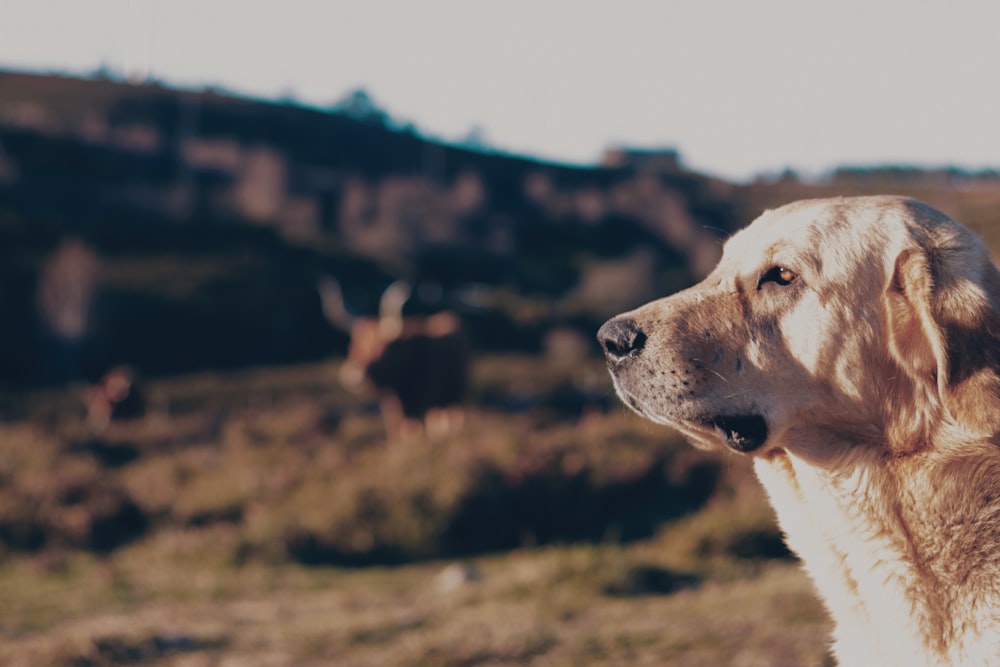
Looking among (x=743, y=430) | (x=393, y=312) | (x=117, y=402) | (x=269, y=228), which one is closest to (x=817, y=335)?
(x=743, y=430)

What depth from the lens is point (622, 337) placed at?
3.29 metres

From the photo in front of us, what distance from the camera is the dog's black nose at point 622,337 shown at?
3.29 m

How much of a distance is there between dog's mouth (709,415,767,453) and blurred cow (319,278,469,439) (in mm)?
12386

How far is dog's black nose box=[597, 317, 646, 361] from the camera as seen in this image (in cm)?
329

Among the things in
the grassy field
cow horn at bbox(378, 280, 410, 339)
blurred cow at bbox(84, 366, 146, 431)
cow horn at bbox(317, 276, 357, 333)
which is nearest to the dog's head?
the grassy field

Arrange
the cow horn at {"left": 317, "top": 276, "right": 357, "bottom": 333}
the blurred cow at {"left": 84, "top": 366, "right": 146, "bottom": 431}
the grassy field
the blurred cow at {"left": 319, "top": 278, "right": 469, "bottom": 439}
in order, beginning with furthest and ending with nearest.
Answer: the blurred cow at {"left": 84, "top": 366, "right": 146, "bottom": 431}
the cow horn at {"left": 317, "top": 276, "right": 357, "bottom": 333}
the blurred cow at {"left": 319, "top": 278, "right": 469, "bottom": 439}
the grassy field

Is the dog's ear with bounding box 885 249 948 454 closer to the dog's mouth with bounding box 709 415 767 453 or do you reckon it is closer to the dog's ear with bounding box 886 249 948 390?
the dog's ear with bounding box 886 249 948 390

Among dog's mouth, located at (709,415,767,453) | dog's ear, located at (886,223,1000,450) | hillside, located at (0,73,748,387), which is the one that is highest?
hillside, located at (0,73,748,387)

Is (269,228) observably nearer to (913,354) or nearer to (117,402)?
(117,402)

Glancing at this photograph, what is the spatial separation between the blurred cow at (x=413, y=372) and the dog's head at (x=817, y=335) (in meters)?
12.3

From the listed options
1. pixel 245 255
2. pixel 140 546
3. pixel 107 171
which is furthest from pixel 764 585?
pixel 107 171

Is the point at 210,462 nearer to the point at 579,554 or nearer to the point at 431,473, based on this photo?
the point at 431,473

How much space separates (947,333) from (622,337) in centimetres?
92

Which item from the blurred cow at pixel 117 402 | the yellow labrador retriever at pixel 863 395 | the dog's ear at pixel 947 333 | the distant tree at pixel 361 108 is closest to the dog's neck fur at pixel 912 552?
the yellow labrador retriever at pixel 863 395
